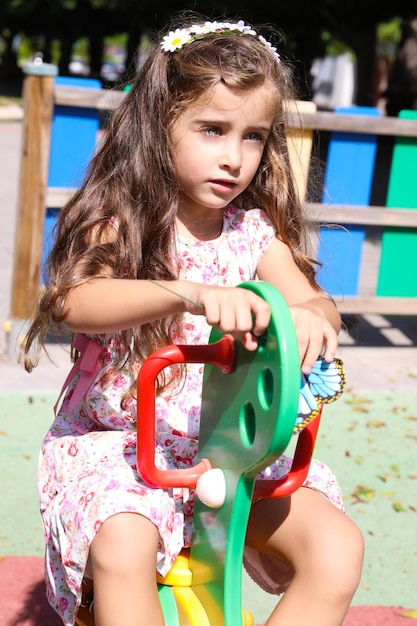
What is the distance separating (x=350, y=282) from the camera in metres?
5.37

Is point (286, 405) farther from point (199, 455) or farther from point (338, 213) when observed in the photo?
point (338, 213)

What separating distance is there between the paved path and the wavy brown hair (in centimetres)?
92

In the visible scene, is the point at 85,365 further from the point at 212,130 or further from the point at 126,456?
the point at 212,130

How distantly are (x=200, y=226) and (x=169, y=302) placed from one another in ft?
1.86

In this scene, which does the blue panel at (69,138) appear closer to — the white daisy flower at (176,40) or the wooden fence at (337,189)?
the wooden fence at (337,189)

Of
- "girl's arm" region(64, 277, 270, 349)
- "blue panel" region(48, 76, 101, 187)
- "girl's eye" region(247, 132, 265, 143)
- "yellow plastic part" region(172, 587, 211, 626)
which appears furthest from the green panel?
"yellow plastic part" region(172, 587, 211, 626)

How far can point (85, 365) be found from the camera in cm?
227

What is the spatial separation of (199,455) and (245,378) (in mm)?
284

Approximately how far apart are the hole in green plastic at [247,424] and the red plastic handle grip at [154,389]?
100 millimetres

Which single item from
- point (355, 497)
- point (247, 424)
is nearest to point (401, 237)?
point (355, 497)

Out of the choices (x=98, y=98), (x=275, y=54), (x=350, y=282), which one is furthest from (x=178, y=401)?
(x=350, y=282)

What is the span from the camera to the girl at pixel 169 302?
1.91 m

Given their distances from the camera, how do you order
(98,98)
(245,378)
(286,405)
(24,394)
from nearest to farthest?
1. (286,405)
2. (245,378)
3. (24,394)
4. (98,98)

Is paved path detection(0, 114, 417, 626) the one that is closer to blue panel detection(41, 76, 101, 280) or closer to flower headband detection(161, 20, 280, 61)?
blue panel detection(41, 76, 101, 280)
